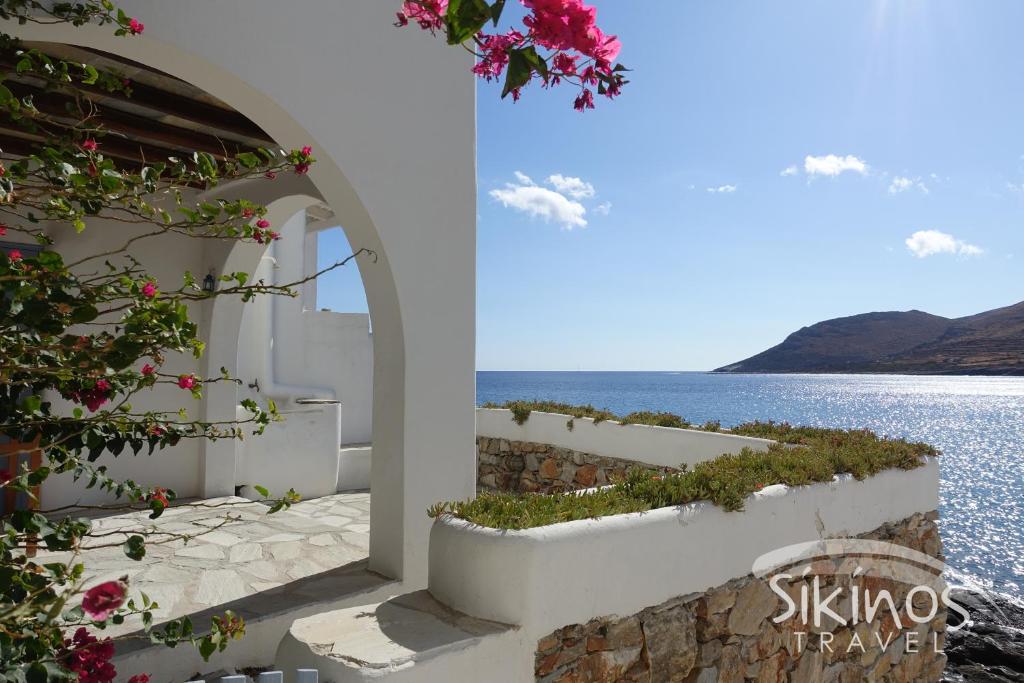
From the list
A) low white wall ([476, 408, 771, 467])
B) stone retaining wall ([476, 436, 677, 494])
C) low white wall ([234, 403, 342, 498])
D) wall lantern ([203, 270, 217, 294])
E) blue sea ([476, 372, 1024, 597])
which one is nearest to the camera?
wall lantern ([203, 270, 217, 294])

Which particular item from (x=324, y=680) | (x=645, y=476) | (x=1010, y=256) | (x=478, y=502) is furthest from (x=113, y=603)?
(x=1010, y=256)

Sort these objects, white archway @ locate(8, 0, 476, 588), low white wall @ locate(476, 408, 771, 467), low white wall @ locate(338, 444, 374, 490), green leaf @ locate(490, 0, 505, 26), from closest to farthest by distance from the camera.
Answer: green leaf @ locate(490, 0, 505, 26) → white archway @ locate(8, 0, 476, 588) → low white wall @ locate(476, 408, 771, 467) → low white wall @ locate(338, 444, 374, 490)

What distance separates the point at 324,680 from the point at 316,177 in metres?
3.09

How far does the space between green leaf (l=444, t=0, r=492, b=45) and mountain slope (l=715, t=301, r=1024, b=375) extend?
10203 centimetres

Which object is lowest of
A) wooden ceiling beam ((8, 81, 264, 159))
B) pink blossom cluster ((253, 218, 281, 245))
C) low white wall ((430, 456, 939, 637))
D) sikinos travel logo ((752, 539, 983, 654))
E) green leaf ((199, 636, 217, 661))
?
sikinos travel logo ((752, 539, 983, 654))

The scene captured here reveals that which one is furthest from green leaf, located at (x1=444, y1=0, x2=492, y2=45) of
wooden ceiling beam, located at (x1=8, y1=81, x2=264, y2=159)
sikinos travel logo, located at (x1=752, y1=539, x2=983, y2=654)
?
sikinos travel logo, located at (x1=752, y1=539, x2=983, y2=654)

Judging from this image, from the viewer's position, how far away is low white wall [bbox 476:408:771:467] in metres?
7.12

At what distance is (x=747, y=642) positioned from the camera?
4.06 m

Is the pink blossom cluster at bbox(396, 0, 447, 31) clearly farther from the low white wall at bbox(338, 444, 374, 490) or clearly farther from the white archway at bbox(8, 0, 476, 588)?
the low white wall at bbox(338, 444, 374, 490)

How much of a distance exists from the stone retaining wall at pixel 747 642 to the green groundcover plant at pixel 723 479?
51cm

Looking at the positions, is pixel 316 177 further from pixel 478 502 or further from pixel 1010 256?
pixel 1010 256

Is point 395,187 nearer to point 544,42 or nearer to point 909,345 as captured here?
point 544,42

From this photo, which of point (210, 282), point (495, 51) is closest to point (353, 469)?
point (210, 282)

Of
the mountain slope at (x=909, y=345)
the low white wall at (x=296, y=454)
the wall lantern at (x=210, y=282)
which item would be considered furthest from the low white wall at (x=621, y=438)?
the mountain slope at (x=909, y=345)
